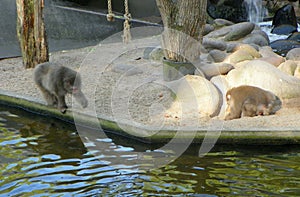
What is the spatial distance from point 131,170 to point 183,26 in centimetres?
287

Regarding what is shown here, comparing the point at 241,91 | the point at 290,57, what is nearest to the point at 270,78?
the point at 241,91

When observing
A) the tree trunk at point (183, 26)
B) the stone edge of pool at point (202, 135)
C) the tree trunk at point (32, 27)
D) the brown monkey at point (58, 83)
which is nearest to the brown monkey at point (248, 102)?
the stone edge of pool at point (202, 135)

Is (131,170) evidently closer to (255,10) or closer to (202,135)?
(202,135)

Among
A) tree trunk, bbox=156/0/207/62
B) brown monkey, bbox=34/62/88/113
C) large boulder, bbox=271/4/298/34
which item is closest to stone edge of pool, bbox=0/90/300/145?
brown monkey, bbox=34/62/88/113

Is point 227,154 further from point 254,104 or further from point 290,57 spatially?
point 290,57

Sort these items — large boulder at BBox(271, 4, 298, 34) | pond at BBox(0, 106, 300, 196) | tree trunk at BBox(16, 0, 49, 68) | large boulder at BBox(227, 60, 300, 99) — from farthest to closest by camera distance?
large boulder at BBox(271, 4, 298, 34) < tree trunk at BBox(16, 0, 49, 68) < large boulder at BBox(227, 60, 300, 99) < pond at BBox(0, 106, 300, 196)

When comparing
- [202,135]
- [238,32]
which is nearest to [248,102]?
[202,135]

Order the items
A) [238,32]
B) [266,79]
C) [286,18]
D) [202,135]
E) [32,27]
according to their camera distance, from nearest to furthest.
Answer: [202,135], [266,79], [32,27], [238,32], [286,18]

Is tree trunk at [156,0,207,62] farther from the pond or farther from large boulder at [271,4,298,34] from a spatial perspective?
large boulder at [271,4,298,34]

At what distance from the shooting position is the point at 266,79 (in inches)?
321

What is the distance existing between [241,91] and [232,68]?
70.8 inches

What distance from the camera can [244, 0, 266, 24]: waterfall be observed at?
16953mm

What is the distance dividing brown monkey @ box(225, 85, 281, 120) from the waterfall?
9637mm

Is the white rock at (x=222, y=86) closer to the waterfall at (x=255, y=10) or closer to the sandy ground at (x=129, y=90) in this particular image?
the sandy ground at (x=129, y=90)
